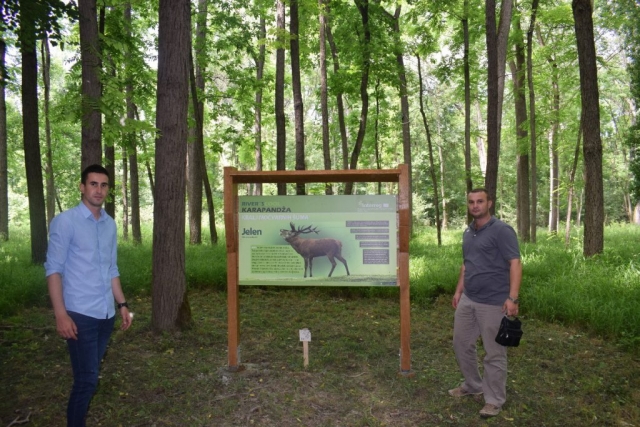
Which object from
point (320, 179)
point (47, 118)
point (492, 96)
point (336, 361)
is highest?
point (47, 118)

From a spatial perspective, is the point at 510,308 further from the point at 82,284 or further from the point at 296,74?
the point at 296,74

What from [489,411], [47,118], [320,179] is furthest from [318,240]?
[47,118]

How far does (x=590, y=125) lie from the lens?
8.70 metres

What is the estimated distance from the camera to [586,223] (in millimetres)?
8984

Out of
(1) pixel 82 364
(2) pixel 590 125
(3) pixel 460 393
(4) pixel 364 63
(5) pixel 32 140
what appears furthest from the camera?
(4) pixel 364 63

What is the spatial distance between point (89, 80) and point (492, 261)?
576 cm

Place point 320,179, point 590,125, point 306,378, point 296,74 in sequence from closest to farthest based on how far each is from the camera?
point 306,378 → point 320,179 → point 590,125 → point 296,74

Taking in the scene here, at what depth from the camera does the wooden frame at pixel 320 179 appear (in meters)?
4.87

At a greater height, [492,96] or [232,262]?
[492,96]

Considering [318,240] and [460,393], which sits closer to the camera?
[460,393]

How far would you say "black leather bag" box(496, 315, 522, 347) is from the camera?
378cm

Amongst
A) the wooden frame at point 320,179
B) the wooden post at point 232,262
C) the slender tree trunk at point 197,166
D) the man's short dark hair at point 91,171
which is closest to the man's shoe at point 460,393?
the wooden frame at point 320,179

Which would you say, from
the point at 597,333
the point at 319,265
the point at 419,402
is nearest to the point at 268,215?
the point at 319,265

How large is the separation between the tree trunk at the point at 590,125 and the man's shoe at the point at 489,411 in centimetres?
631
